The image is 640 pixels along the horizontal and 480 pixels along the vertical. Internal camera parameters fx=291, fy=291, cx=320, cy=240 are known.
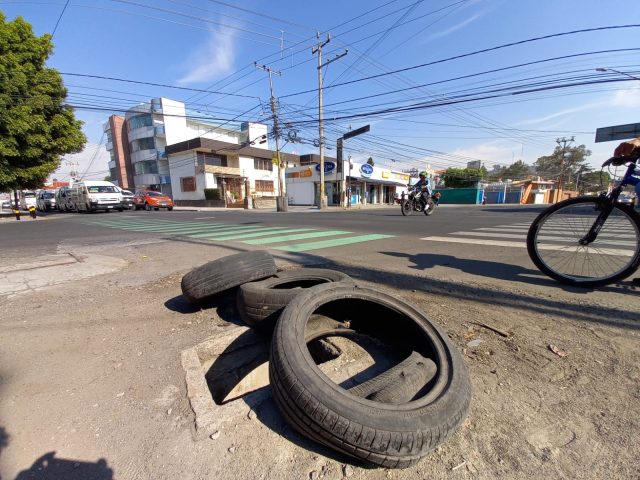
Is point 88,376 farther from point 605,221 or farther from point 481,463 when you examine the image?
point 605,221

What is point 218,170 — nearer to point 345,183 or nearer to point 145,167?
point 345,183

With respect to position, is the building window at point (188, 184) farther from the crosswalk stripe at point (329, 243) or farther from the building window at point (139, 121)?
the crosswalk stripe at point (329, 243)

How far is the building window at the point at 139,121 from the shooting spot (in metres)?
41.0

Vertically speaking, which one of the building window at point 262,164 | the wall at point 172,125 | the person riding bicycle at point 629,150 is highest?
the wall at point 172,125

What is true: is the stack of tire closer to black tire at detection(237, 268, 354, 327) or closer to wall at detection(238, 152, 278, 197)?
black tire at detection(237, 268, 354, 327)

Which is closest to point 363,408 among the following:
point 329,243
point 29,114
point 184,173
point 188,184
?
point 329,243

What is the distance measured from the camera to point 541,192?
50688 mm

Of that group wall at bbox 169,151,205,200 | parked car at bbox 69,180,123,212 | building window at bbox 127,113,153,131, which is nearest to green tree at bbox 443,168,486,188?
wall at bbox 169,151,205,200

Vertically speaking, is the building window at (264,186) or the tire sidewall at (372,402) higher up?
the building window at (264,186)

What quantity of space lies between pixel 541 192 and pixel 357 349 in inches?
2456

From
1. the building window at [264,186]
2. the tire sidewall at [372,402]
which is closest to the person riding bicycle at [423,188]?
the tire sidewall at [372,402]

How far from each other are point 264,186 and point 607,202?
3968 centimetres

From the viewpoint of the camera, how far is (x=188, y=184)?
3625 cm

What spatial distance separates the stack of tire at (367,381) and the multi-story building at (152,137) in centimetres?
3817
